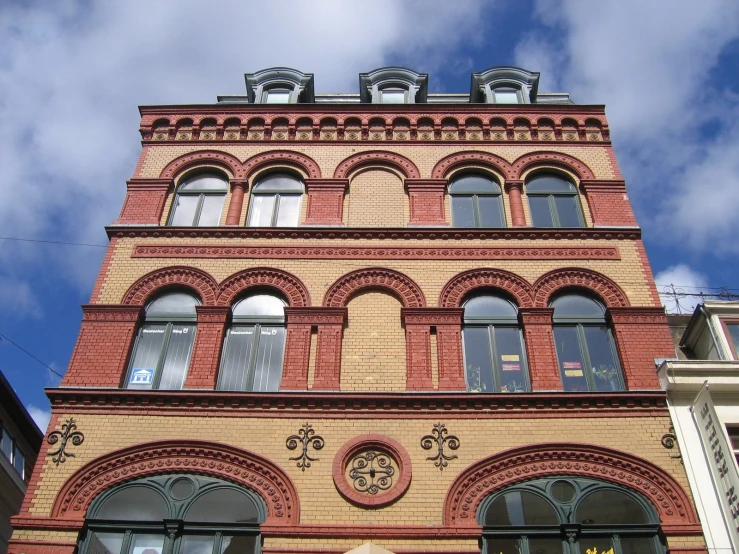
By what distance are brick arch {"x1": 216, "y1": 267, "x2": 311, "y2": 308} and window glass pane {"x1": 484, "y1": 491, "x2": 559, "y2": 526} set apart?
18.8 ft

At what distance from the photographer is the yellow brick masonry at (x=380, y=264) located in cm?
1584

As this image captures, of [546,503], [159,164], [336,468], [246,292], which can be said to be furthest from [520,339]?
[159,164]

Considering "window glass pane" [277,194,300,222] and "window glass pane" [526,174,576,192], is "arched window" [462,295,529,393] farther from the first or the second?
"window glass pane" [277,194,300,222]

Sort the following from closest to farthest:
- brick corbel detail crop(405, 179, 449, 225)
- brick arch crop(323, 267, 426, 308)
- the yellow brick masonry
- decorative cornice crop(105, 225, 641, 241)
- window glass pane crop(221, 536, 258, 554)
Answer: window glass pane crop(221, 536, 258, 554)
brick arch crop(323, 267, 426, 308)
the yellow brick masonry
decorative cornice crop(105, 225, 641, 241)
brick corbel detail crop(405, 179, 449, 225)

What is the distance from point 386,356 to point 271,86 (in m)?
11.1

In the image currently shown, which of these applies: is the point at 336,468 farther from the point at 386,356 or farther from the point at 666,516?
the point at 666,516

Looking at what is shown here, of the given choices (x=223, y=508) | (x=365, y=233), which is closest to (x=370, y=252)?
(x=365, y=233)

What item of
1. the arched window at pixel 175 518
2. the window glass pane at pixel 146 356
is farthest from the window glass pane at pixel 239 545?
the window glass pane at pixel 146 356

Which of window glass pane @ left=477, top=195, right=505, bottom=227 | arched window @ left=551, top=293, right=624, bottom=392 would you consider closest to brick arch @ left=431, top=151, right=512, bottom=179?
window glass pane @ left=477, top=195, right=505, bottom=227

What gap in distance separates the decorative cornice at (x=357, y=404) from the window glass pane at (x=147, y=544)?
89.8 inches

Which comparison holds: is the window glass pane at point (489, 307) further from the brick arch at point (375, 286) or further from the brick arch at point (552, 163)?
the brick arch at point (552, 163)

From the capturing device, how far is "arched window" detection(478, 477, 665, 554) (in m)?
12.0

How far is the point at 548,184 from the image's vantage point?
1883 cm

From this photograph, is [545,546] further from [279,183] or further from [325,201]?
[279,183]
